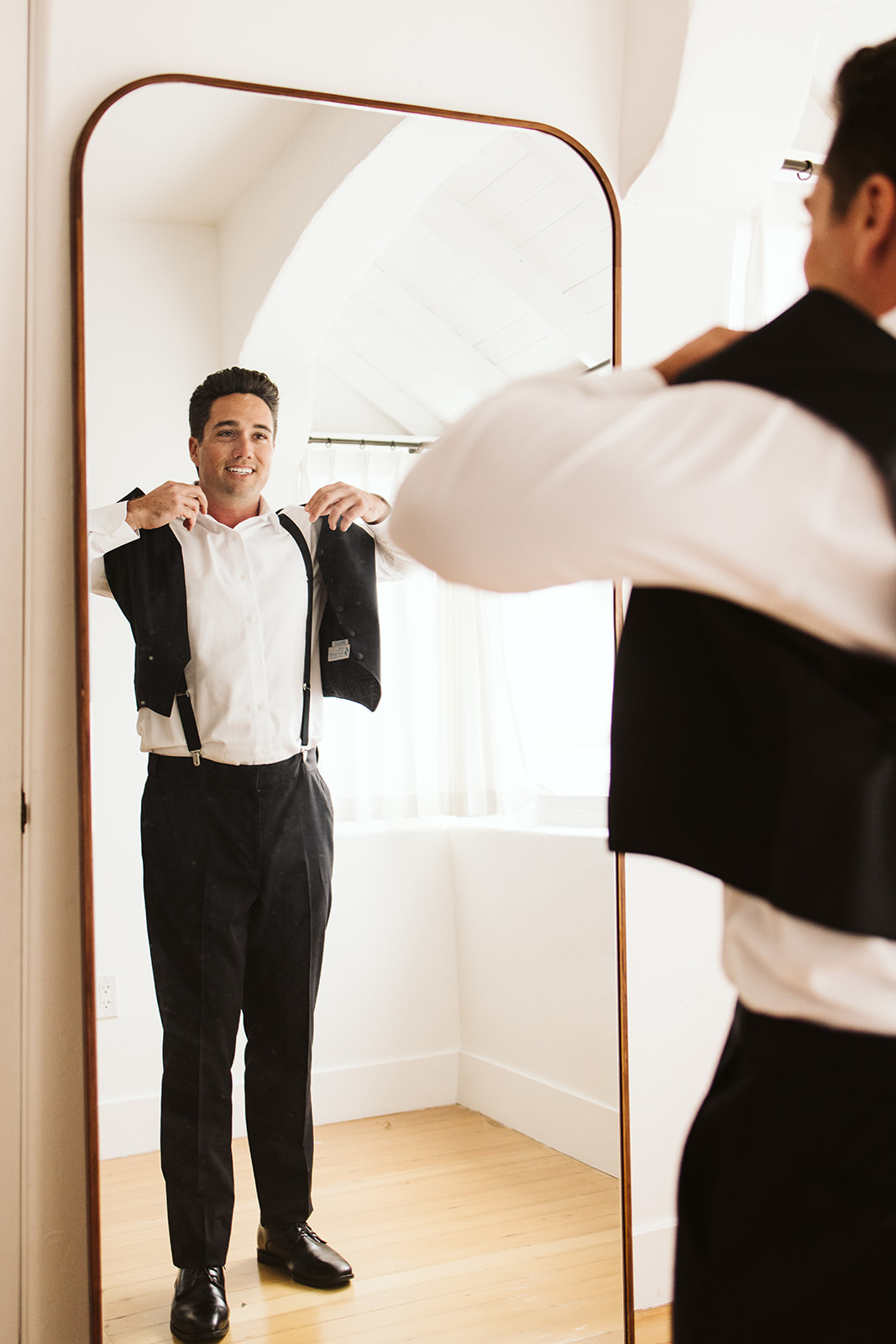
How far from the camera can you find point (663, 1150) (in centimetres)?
Result: 229

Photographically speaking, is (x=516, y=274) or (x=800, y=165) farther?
(x=800, y=165)

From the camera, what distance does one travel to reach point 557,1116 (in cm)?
223

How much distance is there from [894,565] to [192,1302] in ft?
5.73

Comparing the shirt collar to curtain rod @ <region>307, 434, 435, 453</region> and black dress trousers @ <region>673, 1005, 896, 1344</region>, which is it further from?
black dress trousers @ <region>673, 1005, 896, 1344</region>

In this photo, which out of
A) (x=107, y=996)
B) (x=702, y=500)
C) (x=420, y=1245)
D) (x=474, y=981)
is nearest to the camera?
(x=702, y=500)

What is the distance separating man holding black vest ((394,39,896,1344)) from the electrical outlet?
4.10 feet

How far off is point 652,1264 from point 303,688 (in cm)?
134

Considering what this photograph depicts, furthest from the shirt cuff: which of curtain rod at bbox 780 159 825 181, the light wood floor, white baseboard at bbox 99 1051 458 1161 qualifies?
curtain rod at bbox 780 159 825 181

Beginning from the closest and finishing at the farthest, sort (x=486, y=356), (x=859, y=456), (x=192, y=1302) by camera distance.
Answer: (x=859, y=456), (x=192, y=1302), (x=486, y=356)

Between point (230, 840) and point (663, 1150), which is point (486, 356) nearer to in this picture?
point (230, 840)

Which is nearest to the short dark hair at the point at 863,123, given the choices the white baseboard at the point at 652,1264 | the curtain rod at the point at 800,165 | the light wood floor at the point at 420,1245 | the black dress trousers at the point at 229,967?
the black dress trousers at the point at 229,967

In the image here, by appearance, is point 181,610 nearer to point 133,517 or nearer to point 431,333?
point 133,517

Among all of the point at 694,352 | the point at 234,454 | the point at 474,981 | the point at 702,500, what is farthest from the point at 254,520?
the point at 702,500

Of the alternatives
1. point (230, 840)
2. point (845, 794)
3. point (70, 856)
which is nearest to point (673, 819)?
point (845, 794)
